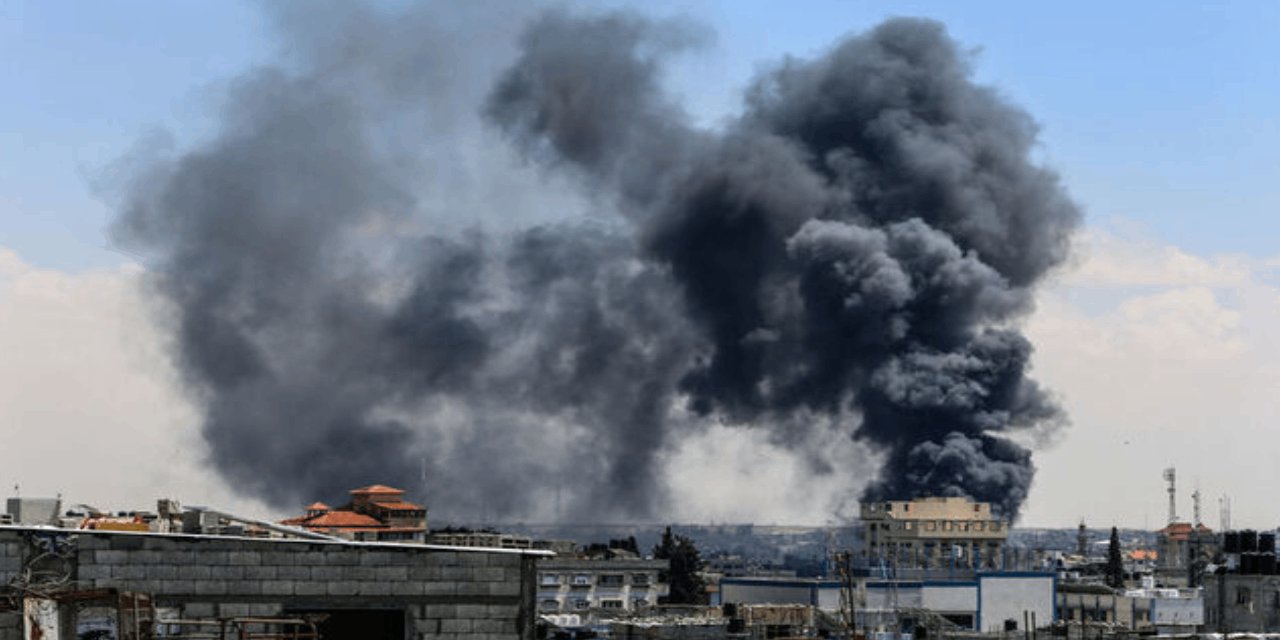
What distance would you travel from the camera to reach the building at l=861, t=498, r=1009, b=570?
16700 cm

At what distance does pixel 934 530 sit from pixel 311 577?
478 feet

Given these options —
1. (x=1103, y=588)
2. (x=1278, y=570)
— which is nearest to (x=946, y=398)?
(x=1103, y=588)

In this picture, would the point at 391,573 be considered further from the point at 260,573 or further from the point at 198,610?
the point at 198,610

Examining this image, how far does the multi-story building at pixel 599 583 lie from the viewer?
11481 centimetres

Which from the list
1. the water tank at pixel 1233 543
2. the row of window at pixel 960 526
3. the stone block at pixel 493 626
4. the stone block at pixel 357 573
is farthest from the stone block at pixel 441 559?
the row of window at pixel 960 526

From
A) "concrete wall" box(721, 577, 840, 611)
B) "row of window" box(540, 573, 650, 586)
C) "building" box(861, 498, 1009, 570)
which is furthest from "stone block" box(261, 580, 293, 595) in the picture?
"building" box(861, 498, 1009, 570)

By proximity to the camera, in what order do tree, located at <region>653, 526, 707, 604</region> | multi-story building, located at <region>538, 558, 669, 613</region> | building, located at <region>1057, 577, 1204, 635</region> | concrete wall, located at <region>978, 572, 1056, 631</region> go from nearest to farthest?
building, located at <region>1057, 577, 1204, 635</region> → concrete wall, located at <region>978, 572, 1056, 631</region> → multi-story building, located at <region>538, 558, 669, 613</region> → tree, located at <region>653, 526, 707, 604</region>

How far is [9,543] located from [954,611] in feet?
267

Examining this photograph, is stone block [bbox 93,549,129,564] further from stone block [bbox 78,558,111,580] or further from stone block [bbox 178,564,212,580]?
stone block [bbox 178,564,212,580]

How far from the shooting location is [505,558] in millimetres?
32406

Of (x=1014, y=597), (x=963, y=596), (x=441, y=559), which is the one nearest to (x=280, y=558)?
(x=441, y=559)

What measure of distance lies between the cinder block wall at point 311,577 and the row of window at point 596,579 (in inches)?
3222

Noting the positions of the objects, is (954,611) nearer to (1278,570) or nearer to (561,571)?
(561,571)

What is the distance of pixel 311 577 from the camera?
31703 millimetres
